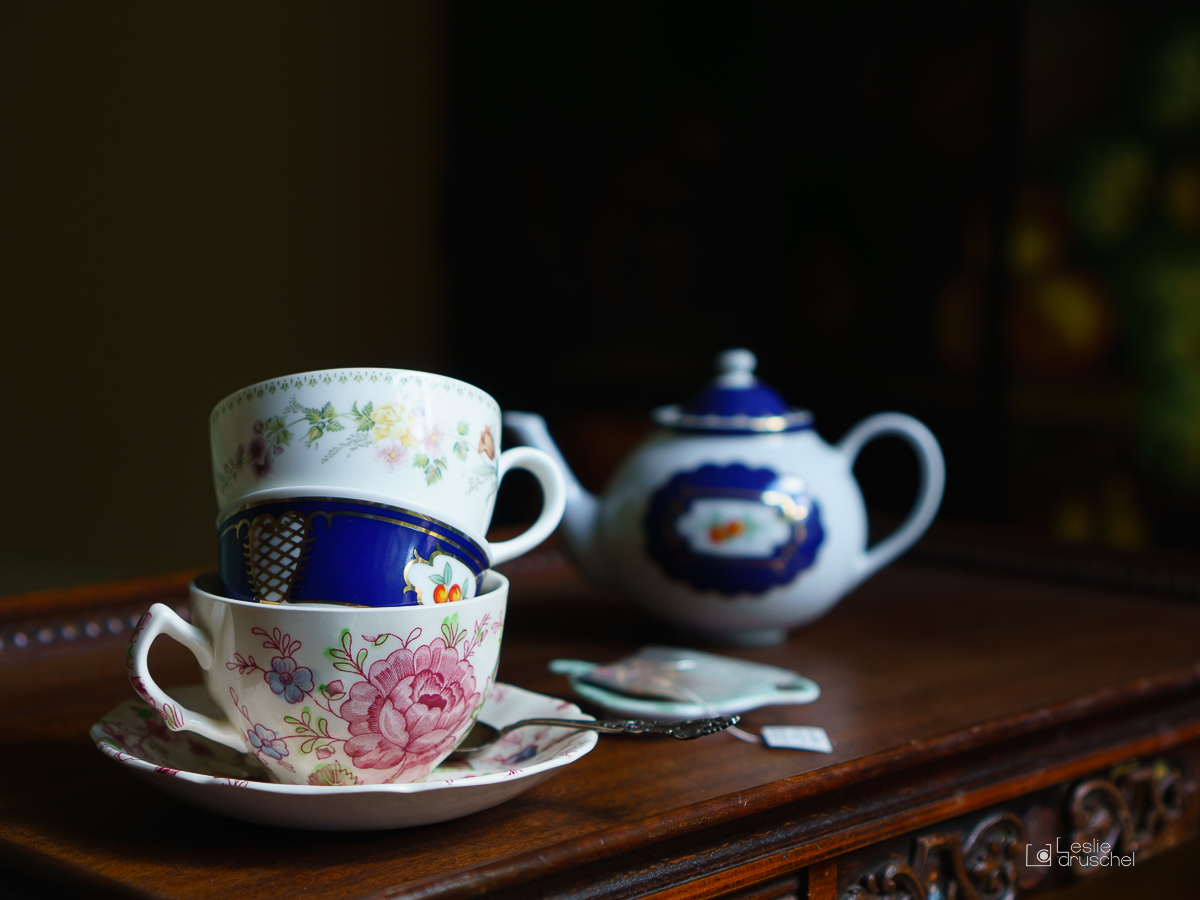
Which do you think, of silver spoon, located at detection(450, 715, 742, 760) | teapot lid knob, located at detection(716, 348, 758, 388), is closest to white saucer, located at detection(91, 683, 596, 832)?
silver spoon, located at detection(450, 715, 742, 760)

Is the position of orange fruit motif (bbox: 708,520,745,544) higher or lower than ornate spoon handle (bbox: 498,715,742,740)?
higher

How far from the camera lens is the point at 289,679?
47 centimetres

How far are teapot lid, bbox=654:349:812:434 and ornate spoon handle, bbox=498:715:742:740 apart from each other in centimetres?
30

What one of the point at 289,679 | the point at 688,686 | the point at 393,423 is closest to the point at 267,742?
the point at 289,679

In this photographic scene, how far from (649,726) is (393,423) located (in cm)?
19

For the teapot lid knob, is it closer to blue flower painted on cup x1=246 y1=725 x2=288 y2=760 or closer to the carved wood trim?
the carved wood trim

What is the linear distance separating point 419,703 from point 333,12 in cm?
297

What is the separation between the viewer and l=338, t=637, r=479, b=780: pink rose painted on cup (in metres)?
0.48

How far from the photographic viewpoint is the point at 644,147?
2.48 m

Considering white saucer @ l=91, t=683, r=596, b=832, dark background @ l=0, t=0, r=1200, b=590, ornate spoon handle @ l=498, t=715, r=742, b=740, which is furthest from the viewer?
dark background @ l=0, t=0, r=1200, b=590

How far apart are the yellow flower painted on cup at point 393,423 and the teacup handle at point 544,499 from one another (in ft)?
0.23

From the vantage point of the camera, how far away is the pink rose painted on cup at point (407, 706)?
48 centimetres

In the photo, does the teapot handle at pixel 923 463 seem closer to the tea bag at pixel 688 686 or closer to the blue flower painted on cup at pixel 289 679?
the tea bag at pixel 688 686

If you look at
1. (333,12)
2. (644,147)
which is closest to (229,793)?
(644,147)
